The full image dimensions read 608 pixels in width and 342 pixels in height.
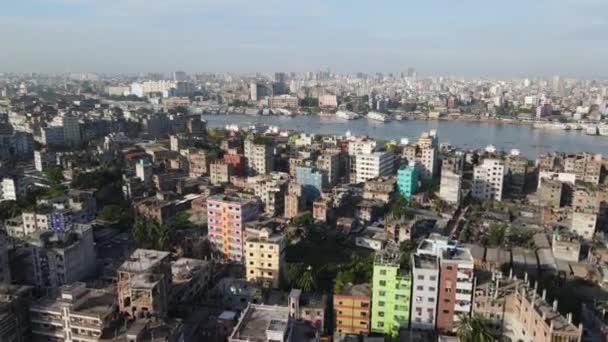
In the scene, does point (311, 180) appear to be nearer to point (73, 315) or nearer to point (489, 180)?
point (489, 180)

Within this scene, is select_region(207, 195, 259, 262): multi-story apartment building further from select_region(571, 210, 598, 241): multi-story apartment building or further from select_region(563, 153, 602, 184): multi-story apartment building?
select_region(563, 153, 602, 184): multi-story apartment building

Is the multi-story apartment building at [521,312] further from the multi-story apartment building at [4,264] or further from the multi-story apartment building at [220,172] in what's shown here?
the multi-story apartment building at [220,172]

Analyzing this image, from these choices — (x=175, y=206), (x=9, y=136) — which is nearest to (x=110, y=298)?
(x=175, y=206)

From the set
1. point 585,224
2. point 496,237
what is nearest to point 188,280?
point 496,237

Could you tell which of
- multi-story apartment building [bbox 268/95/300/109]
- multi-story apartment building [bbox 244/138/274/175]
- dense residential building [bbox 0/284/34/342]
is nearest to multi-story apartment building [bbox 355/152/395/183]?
multi-story apartment building [bbox 244/138/274/175]

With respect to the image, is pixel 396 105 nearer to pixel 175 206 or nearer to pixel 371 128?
pixel 371 128

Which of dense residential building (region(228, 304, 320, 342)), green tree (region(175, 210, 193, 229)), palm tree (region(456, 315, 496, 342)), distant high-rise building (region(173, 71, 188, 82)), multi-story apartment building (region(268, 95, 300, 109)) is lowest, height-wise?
green tree (region(175, 210, 193, 229))

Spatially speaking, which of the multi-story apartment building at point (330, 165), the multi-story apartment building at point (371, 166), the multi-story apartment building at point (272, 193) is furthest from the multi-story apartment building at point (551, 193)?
the multi-story apartment building at point (272, 193)

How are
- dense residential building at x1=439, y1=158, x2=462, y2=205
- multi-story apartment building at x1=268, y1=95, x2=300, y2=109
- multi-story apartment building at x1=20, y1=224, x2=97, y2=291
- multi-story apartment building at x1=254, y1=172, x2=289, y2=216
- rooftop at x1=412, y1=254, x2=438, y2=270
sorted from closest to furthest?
rooftop at x1=412, y1=254, x2=438, y2=270 → multi-story apartment building at x1=20, y1=224, x2=97, y2=291 → multi-story apartment building at x1=254, y1=172, x2=289, y2=216 → dense residential building at x1=439, y1=158, x2=462, y2=205 → multi-story apartment building at x1=268, y1=95, x2=300, y2=109

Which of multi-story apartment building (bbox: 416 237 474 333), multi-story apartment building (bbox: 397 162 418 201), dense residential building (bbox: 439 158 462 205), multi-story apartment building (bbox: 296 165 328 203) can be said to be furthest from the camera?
multi-story apartment building (bbox: 296 165 328 203)
